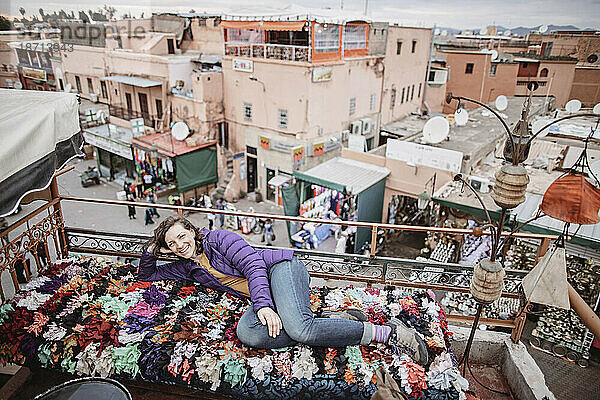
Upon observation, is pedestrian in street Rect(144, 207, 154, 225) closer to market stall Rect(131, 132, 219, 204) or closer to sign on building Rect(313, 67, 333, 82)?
market stall Rect(131, 132, 219, 204)

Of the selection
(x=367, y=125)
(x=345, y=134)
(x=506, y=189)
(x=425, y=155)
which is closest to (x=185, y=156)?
(x=345, y=134)

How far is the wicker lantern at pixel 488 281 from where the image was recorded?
2809mm

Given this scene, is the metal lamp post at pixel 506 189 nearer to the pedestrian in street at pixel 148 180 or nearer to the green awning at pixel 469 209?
the green awning at pixel 469 209

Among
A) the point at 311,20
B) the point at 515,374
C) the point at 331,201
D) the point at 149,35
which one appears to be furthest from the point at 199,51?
the point at 515,374

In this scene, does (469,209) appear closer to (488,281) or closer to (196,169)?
(488,281)

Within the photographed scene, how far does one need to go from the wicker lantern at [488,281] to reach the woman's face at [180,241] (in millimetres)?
2362

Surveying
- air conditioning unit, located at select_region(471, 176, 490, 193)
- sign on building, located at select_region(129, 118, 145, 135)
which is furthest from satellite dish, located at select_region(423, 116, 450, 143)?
sign on building, located at select_region(129, 118, 145, 135)

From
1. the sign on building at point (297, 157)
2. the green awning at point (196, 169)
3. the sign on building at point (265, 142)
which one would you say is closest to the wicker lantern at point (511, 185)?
the sign on building at point (297, 157)

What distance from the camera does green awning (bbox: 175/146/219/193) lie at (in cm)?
1524

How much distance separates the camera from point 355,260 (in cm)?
398

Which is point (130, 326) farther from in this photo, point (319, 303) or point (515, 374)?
point (515, 374)

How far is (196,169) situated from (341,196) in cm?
676

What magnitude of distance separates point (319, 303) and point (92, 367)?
1811 millimetres

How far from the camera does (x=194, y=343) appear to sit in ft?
9.16
